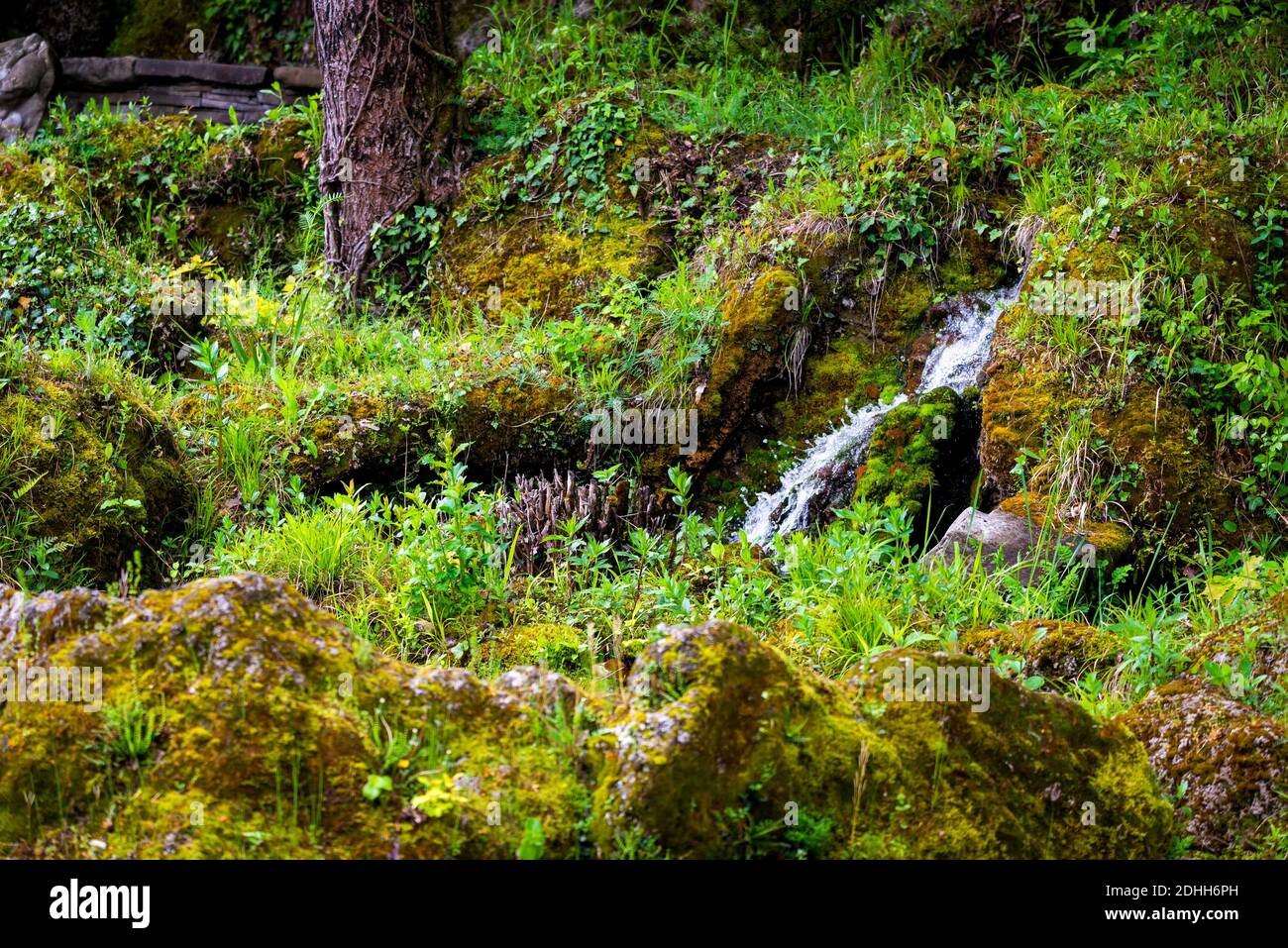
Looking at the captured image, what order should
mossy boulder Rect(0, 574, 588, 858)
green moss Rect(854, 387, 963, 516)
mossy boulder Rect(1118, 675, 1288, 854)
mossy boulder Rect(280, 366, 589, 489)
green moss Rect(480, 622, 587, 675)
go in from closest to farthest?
mossy boulder Rect(0, 574, 588, 858) < mossy boulder Rect(1118, 675, 1288, 854) < green moss Rect(480, 622, 587, 675) < green moss Rect(854, 387, 963, 516) < mossy boulder Rect(280, 366, 589, 489)

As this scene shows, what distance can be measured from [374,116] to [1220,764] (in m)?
7.14

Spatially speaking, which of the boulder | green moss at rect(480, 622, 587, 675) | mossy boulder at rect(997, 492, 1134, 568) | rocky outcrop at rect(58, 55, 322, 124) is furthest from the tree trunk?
mossy boulder at rect(997, 492, 1134, 568)

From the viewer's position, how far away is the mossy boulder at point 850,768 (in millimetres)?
2734

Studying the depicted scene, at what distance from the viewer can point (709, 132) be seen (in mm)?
8492

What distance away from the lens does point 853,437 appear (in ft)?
21.4

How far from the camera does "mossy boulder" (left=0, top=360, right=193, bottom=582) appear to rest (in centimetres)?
518

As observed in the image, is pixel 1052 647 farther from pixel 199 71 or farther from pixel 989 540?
pixel 199 71

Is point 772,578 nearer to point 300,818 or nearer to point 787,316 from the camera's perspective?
point 787,316

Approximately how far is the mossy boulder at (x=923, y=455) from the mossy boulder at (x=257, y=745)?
3352 millimetres

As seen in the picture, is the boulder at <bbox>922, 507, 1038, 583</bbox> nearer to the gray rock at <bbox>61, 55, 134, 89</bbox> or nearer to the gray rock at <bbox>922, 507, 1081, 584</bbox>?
the gray rock at <bbox>922, 507, 1081, 584</bbox>

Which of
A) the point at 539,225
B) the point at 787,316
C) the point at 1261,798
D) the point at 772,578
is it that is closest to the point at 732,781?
the point at 1261,798

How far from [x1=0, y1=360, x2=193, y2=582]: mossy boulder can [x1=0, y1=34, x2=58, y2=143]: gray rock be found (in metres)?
5.22

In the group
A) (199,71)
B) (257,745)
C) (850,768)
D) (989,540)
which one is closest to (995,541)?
(989,540)

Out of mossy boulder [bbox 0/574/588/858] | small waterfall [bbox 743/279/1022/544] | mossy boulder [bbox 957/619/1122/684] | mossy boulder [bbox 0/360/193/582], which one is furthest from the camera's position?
small waterfall [bbox 743/279/1022/544]
